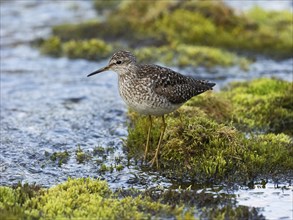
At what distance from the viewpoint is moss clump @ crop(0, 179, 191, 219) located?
8.55m

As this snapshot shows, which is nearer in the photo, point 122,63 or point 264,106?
point 122,63

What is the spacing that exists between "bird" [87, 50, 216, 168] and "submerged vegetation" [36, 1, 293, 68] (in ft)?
23.3

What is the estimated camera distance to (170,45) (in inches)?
754

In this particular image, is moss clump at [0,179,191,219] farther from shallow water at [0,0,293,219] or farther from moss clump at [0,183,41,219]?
shallow water at [0,0,293,219]

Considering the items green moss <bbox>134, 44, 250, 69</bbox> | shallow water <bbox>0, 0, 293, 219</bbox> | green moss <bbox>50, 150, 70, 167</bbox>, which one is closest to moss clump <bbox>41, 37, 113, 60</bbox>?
shallow water <bbox>0, 0, 293, 219</bbox>

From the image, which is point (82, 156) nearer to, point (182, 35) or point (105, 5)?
point (182, 35)

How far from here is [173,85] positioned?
35.8 ft

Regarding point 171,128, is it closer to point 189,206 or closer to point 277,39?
point 189,206

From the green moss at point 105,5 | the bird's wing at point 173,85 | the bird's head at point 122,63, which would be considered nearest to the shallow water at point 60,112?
the green moss at point 105,5

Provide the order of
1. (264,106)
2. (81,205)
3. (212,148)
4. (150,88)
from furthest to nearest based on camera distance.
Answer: (264,106)
(212,148)
(150,88)
(81,205)

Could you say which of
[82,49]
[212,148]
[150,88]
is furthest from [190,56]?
[150,88]

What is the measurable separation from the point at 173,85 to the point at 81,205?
3.01 meters

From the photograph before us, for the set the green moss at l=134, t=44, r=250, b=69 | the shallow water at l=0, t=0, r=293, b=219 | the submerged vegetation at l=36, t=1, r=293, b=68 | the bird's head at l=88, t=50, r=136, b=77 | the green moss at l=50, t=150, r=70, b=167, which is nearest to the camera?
the shallow water at l=0, t=0, r=293, b=219

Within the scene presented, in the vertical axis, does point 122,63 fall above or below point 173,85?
above
